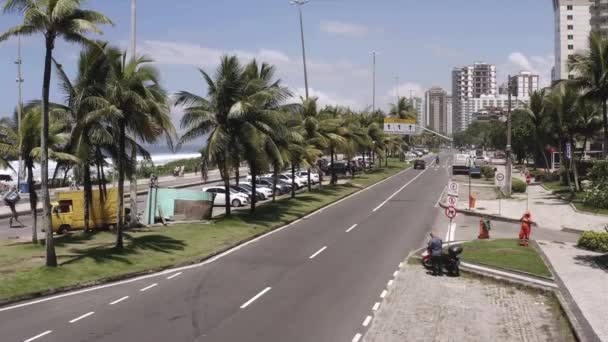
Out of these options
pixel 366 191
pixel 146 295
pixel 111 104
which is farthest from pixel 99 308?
pixel 366 191

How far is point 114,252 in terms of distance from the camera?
21.0 m

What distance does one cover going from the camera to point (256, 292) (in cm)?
1661

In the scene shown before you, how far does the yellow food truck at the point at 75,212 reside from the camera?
26469 millimetres

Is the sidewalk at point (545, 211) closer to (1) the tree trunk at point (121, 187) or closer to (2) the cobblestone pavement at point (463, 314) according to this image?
(2) the cobblestone pavement at point (463, 314)

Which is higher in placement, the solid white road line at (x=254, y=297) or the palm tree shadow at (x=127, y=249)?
the palm tree shadow at (x=127, y=249)

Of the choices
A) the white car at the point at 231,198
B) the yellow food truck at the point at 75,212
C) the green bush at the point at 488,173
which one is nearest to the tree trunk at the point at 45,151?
the yellow food truck at the point at 75,212

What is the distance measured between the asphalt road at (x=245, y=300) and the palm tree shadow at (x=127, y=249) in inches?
80.4

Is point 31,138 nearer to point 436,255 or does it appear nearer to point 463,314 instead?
point 436,255

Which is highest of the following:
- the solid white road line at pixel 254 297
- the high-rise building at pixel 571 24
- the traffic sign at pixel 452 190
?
the high-rise building at pixel 571 24

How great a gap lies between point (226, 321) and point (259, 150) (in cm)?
1803

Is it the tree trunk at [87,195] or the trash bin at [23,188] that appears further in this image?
the trash bin at [23,188]

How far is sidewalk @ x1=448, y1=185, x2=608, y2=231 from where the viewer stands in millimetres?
31033

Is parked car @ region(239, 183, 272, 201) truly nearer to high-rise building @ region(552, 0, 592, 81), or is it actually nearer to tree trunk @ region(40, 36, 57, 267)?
tree trunk @ region(40, 36, 57, 267)

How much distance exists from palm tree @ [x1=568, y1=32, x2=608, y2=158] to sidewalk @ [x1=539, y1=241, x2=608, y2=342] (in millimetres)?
15354
